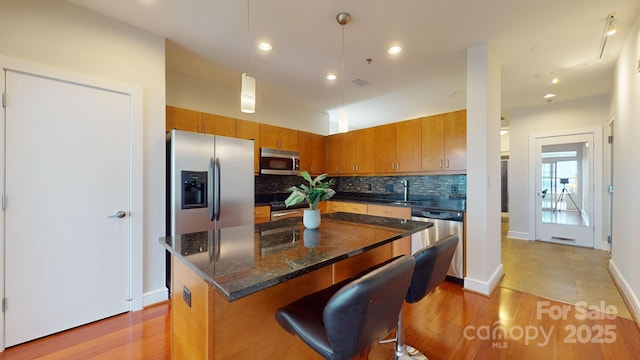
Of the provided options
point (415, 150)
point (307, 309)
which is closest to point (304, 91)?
point (415, 150)

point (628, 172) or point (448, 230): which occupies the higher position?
point (628, 172)

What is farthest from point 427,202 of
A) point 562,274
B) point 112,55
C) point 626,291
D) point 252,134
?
point 112,55

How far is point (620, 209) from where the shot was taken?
2.79m

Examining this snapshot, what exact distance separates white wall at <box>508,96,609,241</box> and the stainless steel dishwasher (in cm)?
326

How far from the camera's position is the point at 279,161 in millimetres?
4074

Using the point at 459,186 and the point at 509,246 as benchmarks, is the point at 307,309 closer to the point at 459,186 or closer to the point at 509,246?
the point at 459,186

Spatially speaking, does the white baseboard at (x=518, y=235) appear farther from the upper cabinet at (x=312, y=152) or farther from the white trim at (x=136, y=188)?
the white trim at (x=136, y=188)

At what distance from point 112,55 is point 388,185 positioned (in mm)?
4049

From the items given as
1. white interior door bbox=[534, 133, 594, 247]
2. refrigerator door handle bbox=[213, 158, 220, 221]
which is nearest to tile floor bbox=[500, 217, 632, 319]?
white interior door bbox=[534, 133, 594, 247]

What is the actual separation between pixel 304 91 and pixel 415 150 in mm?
1988

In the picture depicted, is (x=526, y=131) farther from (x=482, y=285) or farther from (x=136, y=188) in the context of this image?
(x=136, y=188)

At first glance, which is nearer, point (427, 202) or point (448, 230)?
point (448, 230)

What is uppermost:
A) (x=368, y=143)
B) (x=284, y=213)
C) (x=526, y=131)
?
(x=526, y=131)

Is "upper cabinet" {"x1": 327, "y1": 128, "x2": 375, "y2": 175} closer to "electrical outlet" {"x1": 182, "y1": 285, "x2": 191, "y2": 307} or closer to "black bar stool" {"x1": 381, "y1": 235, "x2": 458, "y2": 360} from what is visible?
"black bar stool" {"x1": 381, "y1": 235, "x2": 458, "y2": 360}
